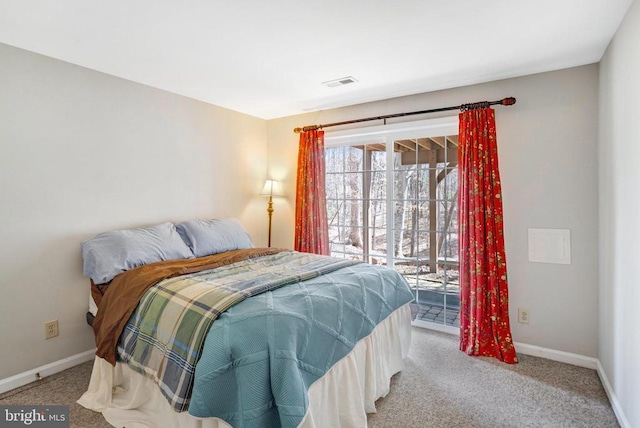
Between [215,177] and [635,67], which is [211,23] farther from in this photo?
[635,67]

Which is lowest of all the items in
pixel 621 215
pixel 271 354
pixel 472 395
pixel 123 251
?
pixel 472 395

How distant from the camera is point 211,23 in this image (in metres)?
2.00

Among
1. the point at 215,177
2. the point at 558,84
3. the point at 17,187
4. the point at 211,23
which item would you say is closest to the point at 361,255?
the point at 215,177

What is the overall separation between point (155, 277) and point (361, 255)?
226 cm

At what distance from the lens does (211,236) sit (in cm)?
313

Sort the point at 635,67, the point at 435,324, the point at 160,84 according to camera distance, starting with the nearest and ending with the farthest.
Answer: the point at 635,67, the point at 160,84, the point at 435,324

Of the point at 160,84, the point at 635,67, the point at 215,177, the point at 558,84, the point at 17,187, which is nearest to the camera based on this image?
the point at 635,67

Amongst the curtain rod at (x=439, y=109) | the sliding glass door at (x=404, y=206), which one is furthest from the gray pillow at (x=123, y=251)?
the curtain rod at (x=439, y=109)

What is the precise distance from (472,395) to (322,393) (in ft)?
3.80

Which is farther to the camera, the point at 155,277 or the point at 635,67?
the point at 155,277

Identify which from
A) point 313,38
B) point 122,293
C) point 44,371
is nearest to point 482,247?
point 313,38

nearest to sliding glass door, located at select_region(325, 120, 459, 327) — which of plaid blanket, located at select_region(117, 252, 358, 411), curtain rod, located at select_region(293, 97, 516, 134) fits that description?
curtain rod, located at select_region(293, 97, 516, 134)

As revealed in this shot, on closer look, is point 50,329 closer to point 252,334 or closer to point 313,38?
point 252,334

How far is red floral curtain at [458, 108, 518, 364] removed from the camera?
2721mm
